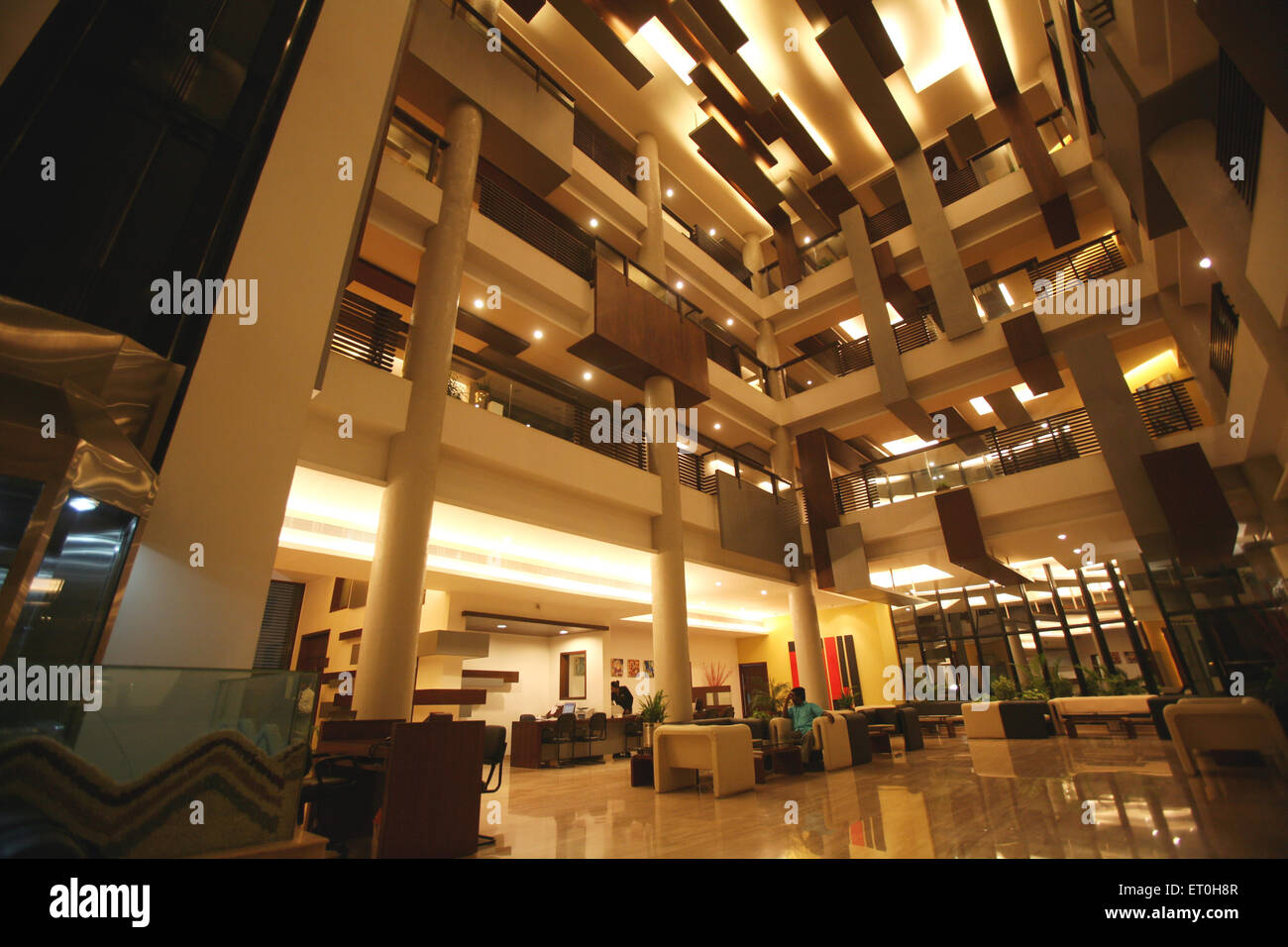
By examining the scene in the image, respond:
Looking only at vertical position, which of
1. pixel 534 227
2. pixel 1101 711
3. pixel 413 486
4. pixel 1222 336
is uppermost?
pixel 534 227

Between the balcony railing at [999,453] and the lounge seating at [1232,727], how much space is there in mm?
5436

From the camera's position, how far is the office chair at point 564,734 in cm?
995

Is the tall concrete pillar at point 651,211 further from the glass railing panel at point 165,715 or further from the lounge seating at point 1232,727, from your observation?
the glass railing panel at point 165,715

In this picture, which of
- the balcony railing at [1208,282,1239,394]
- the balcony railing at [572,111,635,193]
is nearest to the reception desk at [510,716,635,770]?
the balcony railing at [1208,282,1239,394]

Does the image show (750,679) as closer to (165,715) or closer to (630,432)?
(630,432)

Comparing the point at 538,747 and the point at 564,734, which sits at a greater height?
the point at 564,734

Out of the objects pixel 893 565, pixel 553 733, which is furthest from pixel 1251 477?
pixel 553 733

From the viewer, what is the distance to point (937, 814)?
4176 mm

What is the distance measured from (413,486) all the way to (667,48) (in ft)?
37.6

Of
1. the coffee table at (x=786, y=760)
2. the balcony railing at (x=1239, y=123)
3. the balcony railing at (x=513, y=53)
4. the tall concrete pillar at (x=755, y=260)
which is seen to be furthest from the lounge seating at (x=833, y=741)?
the tall concrete pillar at (x=755, y=260)

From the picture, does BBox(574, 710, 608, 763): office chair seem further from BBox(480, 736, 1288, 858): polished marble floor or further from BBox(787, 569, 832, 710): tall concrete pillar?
BBox(787, 569, 832, 710): tall concrete pillar

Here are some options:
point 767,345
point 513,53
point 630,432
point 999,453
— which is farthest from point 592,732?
point 513,53

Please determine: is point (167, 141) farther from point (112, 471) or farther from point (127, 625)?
point (127, 625)

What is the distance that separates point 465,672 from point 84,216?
8.76 meters
